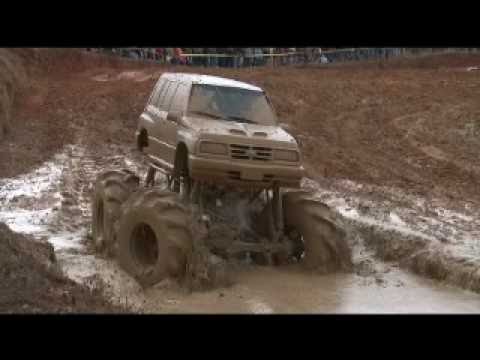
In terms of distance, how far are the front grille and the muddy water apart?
1708mm

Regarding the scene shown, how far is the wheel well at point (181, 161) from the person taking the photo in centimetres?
1170

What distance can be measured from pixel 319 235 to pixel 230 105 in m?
2.40

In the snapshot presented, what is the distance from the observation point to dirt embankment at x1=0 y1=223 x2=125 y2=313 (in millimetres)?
7324

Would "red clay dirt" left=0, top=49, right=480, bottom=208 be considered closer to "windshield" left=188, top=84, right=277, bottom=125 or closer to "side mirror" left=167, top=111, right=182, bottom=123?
"windshield" left=188, top=84, right=277, bottom=125

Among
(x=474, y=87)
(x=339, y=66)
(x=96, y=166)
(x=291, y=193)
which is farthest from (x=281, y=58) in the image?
(x=291, y=193)

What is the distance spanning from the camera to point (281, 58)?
36.6 meters

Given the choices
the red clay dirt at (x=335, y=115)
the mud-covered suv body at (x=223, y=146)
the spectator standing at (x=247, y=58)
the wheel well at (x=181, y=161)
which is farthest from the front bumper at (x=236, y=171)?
the spectator standing at (x=247, y=58)

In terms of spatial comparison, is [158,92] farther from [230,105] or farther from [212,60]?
[212,60]

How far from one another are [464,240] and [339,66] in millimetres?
21956

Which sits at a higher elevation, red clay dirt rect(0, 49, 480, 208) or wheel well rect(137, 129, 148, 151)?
wheel well rect(137, 129, 148, 151)

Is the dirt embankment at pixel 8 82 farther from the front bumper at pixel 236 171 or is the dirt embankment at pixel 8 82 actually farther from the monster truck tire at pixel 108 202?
the front bumper at pixel 236 171

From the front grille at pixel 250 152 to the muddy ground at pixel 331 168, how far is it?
5.65 ft

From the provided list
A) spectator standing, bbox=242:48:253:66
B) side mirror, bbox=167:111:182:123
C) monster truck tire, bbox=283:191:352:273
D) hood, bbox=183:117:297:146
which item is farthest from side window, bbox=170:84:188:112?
spectator standing, bbox=242:48:253:66

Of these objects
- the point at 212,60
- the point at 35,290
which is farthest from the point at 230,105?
the point at 212,60
